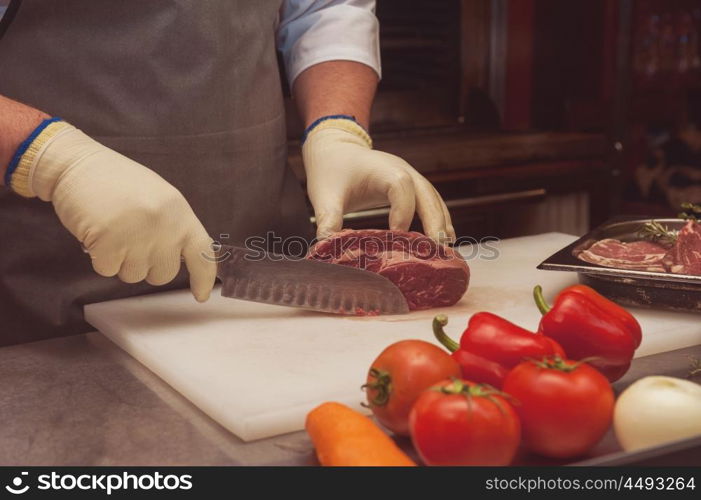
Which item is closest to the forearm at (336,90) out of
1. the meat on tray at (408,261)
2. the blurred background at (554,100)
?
the meat on tray at (408,261)

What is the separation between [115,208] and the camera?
5.19ft

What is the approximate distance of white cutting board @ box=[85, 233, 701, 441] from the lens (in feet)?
4.37

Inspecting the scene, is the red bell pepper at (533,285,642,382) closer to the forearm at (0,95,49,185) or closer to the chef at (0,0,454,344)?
the chef at (0,0,454,344)

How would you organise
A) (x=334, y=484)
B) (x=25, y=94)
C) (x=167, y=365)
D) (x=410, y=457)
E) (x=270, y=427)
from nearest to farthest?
(x=334, y=484), (x=410, y=457), (x=270, y=427), (x=167, y=365), (x=25, y=94)

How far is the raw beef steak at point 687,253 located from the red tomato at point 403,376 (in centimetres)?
79

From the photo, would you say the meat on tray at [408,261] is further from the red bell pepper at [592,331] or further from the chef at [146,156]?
the red bell pepper at [592,331]

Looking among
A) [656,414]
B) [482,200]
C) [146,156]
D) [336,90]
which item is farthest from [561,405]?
[482,200]

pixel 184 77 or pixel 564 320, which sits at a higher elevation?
pixel 184 77

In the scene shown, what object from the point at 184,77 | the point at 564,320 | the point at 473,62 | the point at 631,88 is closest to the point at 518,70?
the point at 473,62

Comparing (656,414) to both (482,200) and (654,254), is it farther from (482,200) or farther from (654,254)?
(482,200)

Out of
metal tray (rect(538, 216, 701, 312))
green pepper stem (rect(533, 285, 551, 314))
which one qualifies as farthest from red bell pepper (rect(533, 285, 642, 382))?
metal tray (rect(538, 216, 701, 312))

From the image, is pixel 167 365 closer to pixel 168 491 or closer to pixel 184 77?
pixel 168 491

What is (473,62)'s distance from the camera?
399 cm

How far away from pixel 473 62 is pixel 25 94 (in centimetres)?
250
